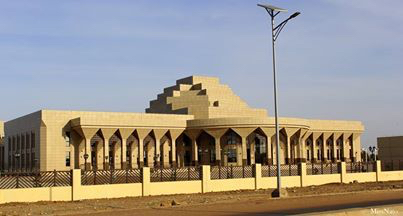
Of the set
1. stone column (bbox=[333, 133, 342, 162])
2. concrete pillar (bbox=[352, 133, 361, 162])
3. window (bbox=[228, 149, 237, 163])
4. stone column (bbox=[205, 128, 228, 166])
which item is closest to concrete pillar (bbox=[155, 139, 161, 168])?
stone column (bbox=[205, 128, 228, 166])

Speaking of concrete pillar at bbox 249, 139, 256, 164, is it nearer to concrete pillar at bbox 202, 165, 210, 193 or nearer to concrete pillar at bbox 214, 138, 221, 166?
concrete pillar at bbox 214, 138, 221, 166

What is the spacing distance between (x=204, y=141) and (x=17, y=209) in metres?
61.8

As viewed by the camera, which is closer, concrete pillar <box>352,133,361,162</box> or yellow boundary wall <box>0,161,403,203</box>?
yellow boundary wall <box>0,161,403,203</box>

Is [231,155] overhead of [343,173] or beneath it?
overhead

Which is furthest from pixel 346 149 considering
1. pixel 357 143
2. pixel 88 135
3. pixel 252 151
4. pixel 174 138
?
pixel 88 135

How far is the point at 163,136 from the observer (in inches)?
3187

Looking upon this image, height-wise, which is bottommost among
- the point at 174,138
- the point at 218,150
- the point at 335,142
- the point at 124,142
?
the point at 218,150

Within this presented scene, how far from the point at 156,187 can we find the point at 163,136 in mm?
51354

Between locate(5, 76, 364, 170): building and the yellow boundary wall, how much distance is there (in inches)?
1493

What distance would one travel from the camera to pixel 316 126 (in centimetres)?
9569

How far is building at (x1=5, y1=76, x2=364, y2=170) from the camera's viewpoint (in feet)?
244

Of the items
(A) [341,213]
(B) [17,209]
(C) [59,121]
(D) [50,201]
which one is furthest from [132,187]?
(C) [59,121]

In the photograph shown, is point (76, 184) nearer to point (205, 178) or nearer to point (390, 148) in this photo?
point (205, 178)

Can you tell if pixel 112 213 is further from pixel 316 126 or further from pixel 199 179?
pixel 316 126
